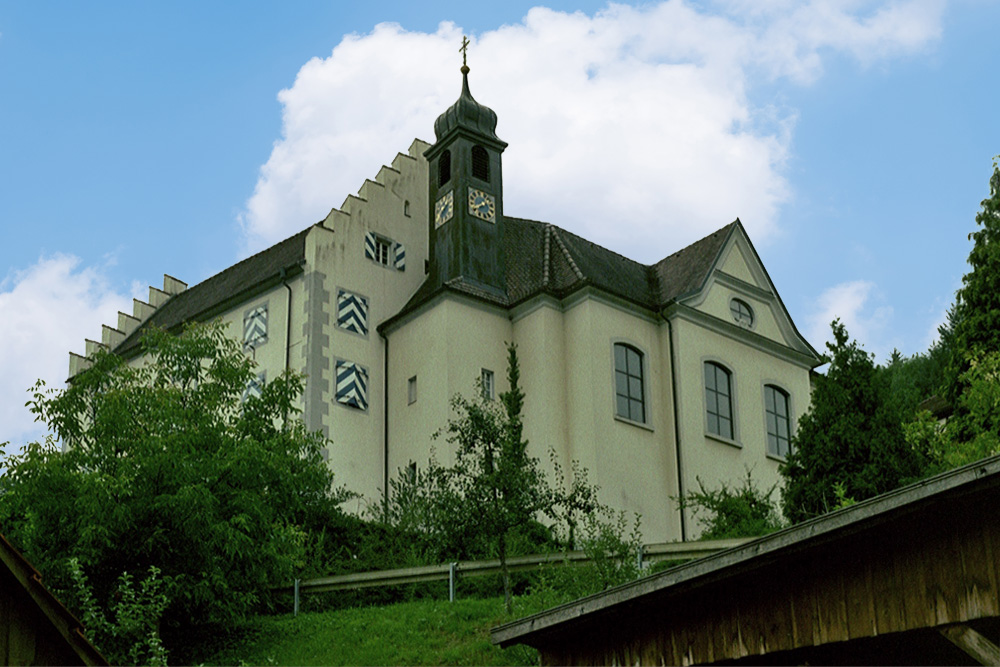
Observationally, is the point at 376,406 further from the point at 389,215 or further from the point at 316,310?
the point at 389,215

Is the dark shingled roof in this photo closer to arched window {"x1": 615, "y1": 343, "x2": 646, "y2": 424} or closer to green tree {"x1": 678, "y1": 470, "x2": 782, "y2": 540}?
arched window {"x1": 615, "y1": 343, "x2": 646, "y2": 424}

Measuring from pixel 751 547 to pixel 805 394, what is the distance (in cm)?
2804

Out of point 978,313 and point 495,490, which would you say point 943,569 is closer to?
point 495,490

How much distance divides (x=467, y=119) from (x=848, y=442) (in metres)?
16.4

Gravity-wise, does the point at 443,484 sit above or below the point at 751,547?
above

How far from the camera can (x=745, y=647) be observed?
12523 mm

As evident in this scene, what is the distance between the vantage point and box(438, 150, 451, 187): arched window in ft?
125

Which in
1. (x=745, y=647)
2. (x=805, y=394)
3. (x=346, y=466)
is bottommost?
(x=745, y=647)

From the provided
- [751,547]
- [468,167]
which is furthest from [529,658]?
[468,167]

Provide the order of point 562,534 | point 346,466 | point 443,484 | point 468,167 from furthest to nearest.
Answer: point 468,167 → point 346,466 → point 562,534 → point 443,484

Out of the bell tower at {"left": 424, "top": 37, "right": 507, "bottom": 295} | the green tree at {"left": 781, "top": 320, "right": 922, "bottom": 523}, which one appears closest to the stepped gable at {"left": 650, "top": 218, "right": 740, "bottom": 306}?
the bell tower at {"left": 424, "top": 37, "right": 507, "bottom": 295}

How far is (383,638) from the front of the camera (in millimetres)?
21844

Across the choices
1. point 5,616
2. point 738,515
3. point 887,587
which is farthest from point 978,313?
point 5,616

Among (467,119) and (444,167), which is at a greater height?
(467,119)
